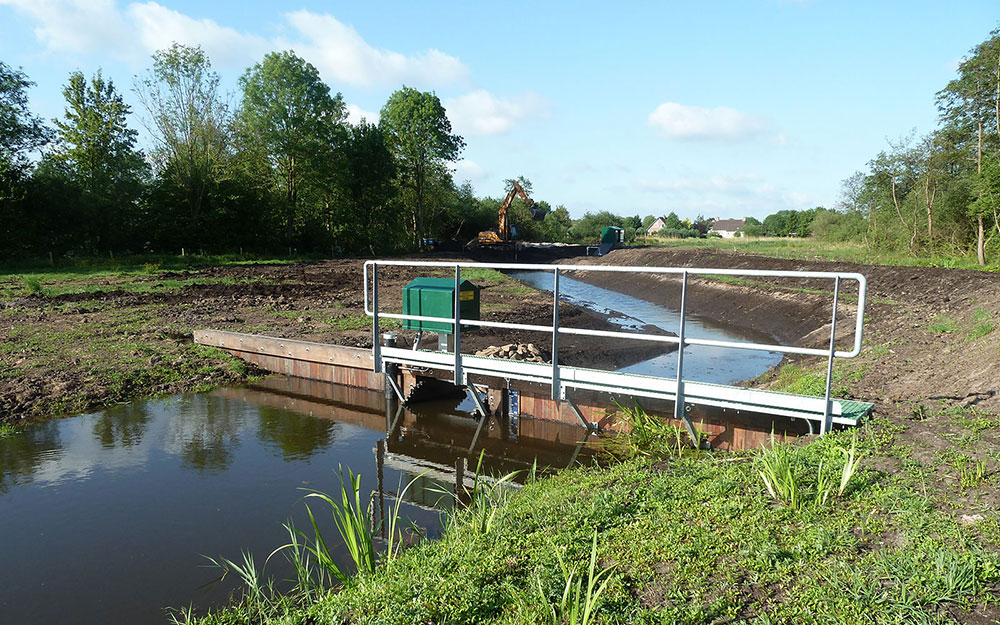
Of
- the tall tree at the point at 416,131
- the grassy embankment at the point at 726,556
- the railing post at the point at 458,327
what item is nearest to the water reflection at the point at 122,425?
the railing post at the point at 458,327

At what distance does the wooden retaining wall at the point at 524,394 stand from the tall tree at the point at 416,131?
4156 cm

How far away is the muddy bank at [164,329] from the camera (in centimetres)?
1008

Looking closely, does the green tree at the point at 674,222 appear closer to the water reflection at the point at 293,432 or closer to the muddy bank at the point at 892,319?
the muddy bank at the point at 892,319

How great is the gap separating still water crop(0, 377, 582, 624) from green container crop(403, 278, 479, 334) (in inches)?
64.5

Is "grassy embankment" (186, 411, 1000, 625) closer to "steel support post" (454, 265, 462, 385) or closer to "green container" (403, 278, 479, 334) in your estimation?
"steel support post" (454, 265, 462, 385)

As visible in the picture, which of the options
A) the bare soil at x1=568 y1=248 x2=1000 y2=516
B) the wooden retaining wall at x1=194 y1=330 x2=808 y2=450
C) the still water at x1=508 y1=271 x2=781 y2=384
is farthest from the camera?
the still water at x1=508 y1=271 x2=781 y2=384

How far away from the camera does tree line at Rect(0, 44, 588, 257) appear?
3328 cm

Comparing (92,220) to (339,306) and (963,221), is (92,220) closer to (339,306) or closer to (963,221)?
(339,306)

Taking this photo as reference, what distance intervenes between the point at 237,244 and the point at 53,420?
32.5 meters

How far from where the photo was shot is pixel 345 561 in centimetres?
512

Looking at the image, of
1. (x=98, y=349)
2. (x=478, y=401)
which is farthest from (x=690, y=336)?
(x=98, y=349)

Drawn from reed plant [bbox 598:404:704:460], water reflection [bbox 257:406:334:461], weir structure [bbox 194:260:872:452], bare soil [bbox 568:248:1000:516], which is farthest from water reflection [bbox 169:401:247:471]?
bare soil [bbox 568:248:1000:516]

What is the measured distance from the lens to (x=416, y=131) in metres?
53.2

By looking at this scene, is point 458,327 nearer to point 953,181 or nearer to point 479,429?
point 479,429
